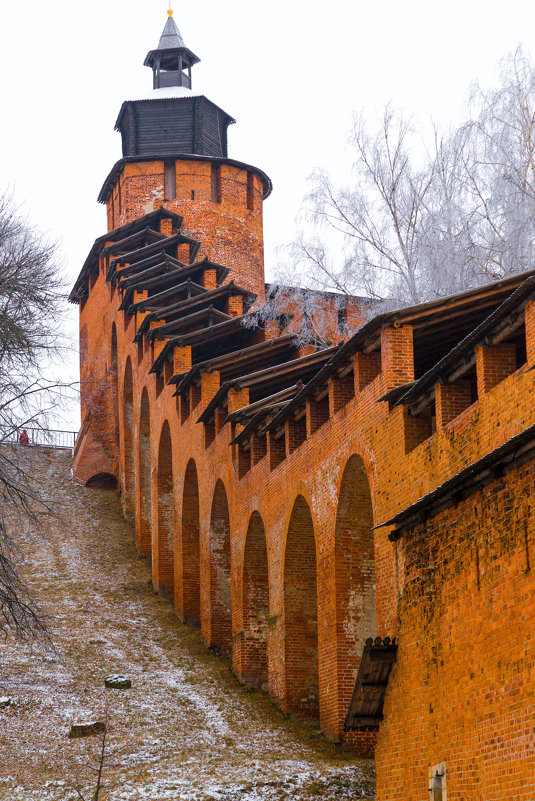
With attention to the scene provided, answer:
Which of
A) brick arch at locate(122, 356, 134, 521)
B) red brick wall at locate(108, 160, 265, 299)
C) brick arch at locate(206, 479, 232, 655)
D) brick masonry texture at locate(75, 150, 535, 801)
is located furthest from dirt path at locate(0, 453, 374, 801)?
red brick wall at locate(108, 160, 265, 299)

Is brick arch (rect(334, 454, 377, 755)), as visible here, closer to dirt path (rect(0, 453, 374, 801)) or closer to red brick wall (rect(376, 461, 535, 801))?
dirt path (rect(0, 453, 374, 801))

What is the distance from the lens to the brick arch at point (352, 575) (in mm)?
16688

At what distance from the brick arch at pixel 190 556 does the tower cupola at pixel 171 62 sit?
20758 millimetres

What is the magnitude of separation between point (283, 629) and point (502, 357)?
8.39m

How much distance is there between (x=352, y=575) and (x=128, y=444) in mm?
18224

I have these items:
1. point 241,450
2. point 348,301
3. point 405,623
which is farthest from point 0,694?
point 348,301

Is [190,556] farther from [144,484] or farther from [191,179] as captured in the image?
[191,179]

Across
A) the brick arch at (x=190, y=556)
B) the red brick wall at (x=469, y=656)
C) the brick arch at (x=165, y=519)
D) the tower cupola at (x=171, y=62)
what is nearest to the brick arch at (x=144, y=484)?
the brick arch at (x=165, y=519)

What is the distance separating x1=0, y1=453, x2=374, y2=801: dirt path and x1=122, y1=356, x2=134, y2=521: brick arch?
16.9 feet

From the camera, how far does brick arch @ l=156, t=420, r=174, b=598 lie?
90.2 feet

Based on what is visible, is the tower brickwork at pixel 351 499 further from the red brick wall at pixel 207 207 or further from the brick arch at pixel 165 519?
the red brick wall at pixel 207 207

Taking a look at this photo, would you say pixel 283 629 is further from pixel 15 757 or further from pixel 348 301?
pixel 348 301

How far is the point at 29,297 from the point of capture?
17.3m

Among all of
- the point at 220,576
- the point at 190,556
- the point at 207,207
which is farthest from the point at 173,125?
the point at 220,576
